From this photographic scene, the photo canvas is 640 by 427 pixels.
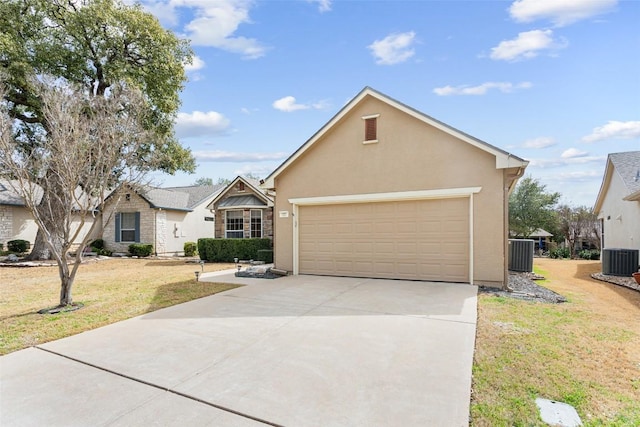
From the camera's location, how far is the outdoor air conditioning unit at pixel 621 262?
12109mm

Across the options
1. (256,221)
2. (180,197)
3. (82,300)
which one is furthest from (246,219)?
(82,300)

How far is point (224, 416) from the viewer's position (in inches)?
121

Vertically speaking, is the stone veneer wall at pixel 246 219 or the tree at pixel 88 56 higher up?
the tree at pixel 88 56

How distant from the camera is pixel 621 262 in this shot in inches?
483

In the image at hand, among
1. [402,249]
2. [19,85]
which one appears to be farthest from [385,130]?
[19,85]

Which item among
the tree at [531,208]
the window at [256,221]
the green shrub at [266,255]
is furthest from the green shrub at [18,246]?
the tree at [531,208]

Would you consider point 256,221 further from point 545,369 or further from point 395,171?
point 545,369

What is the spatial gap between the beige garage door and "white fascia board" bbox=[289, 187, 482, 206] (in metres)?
0.16

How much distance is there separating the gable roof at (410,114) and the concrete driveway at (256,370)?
4022mm

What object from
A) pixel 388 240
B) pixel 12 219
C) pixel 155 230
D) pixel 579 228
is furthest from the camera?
pixel 579 228

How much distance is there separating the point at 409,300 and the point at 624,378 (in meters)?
3.81

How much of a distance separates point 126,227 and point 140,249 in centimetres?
276

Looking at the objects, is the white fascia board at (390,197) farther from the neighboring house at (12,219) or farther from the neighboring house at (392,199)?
the neighboring house at (12,219)

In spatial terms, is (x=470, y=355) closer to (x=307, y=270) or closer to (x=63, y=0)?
(x=307, y=270)
